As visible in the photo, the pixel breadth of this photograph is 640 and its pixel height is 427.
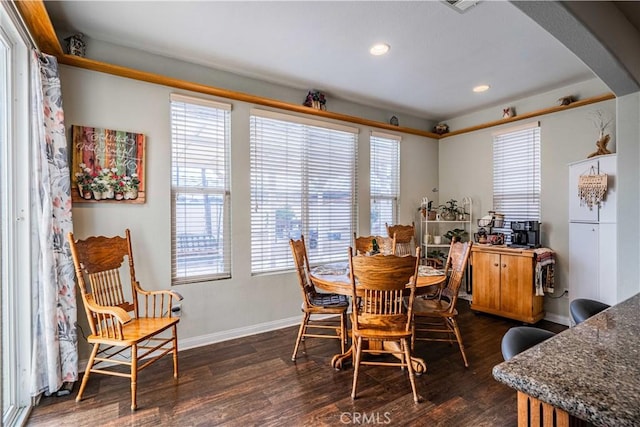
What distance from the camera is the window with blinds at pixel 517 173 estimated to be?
4141mm

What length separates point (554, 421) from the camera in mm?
784

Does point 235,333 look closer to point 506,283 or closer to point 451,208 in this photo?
point 506,283

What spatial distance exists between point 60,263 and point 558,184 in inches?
205

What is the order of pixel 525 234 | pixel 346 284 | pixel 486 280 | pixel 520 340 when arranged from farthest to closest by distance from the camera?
1. pixel 486 280
2. pixel 525 234
3. pixel 346 284
4. pixel 520 340

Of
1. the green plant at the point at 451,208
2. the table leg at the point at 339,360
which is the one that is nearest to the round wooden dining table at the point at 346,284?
the table leg at the point at 339,360

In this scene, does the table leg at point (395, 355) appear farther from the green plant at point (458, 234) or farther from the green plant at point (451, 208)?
the green plant at point (451, 208)

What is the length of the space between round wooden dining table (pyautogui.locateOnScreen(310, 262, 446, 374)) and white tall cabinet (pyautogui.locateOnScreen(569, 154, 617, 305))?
5.93 feet

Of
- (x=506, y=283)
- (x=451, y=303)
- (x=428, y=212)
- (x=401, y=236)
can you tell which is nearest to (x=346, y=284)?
(x=451, y=303)

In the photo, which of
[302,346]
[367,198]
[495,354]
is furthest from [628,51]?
[302,346]

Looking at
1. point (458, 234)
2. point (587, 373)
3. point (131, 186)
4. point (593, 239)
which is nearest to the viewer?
point (587, 373)

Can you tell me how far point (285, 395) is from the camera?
91.7 inches

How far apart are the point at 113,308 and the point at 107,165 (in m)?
1.28

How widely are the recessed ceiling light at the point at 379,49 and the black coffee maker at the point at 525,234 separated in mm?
2785

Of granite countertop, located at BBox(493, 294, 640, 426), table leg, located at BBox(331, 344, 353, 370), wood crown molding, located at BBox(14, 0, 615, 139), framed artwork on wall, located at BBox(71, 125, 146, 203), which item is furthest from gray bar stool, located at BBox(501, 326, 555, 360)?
wood crown molding, located at BBox(14, 0, 615, 139)
